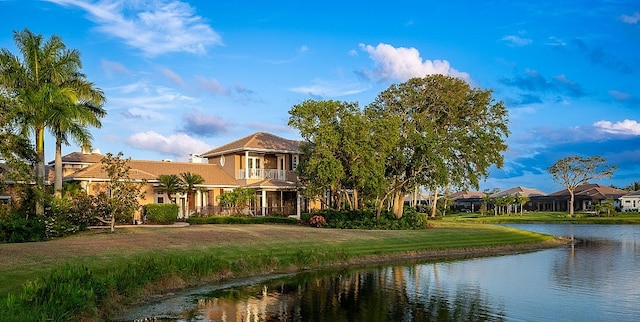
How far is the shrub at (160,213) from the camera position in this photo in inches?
1599

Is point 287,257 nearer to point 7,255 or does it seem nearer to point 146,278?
point 146,278

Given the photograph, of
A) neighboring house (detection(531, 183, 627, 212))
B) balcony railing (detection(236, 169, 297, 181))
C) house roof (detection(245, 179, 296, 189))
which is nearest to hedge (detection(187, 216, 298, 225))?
house roof (detection(245, 179, 296, 189))

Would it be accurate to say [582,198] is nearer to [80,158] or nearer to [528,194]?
[528,194]

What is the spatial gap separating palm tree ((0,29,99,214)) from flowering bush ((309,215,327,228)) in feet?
57.6

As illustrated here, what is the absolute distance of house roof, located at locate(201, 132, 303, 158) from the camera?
49.8 metres

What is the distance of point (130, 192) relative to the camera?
33.1 metres

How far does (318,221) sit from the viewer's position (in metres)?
41.6

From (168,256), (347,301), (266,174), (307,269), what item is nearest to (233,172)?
(266,174)

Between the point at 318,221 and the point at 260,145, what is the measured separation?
38.7ft

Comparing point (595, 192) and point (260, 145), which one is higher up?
point (260, 145)

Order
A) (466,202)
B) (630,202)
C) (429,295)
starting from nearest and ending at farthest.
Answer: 1. (429,295)
2. (630,202)
3. (466,202)

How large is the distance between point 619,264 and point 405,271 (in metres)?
10.5

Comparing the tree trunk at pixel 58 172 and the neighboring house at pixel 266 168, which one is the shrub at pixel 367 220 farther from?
the tree trunk at pixel 58 172

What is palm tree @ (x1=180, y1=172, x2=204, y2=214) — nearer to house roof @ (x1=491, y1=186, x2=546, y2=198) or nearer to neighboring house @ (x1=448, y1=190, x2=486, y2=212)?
house roof @ (x1=491, y1=186, x2=546, y2=198)
